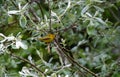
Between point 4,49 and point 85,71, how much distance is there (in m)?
0.51

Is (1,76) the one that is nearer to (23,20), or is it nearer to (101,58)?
(23,20)

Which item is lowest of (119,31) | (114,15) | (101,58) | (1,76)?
(1,76)

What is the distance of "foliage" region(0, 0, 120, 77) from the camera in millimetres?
1342

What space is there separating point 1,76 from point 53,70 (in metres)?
0.23

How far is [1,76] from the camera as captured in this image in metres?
1.43

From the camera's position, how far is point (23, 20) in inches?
51.3

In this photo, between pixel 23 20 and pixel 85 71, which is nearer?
pixel 23 20

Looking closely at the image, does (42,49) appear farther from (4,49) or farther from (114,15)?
(4,49)

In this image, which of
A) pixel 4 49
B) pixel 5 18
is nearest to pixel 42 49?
pixel 5 18

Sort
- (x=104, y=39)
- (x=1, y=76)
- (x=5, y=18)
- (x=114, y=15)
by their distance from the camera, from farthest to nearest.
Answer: (x=114, y=15) → (x=104, y=39) → (x=5, y=18) → (x=1, y=76)

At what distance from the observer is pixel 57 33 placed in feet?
4.71

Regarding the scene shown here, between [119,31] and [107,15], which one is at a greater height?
[107,15]

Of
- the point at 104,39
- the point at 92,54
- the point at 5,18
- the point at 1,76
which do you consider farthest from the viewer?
the point at 92,54

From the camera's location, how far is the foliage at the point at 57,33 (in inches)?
52.8
